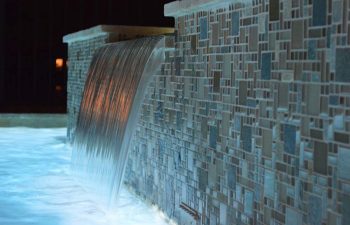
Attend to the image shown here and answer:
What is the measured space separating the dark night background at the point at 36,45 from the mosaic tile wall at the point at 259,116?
36.2 feet

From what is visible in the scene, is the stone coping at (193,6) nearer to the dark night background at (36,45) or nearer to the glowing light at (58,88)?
the dark night background at (36,45)

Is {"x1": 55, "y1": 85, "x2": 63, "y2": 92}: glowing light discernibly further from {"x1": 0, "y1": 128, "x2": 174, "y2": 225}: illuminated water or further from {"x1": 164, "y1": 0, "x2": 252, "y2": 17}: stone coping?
{"x1": 164, "y1": 0, "x2": 252, "y2": 17}: stone coping

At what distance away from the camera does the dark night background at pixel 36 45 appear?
15.1 metres

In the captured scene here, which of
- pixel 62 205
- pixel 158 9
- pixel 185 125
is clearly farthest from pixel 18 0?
pixel 185 125

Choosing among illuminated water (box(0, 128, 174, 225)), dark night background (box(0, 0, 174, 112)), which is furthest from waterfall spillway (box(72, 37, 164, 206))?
dark night background (box(0, 0, 174, 112))

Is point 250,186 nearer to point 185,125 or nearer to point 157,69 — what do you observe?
point 185,125

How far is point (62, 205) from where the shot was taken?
5180mm

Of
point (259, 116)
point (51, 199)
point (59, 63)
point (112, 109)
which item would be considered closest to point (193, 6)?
point (259, 116)

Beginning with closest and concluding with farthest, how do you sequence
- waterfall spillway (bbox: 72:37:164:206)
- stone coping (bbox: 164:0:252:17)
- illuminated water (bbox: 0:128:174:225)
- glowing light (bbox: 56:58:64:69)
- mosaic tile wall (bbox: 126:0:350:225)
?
1. mosaic tile wall (bbox: 126:0:350:225)
2. stone coping (bbox: 164:0:252:17)
3. illuminated water (bbox: 0:128:174:225)
4. waterfall spillway (bbox: 72:37:164:206)
5. glowing light (bbox: 56:58:64:69)

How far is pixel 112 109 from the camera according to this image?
5.85 meters

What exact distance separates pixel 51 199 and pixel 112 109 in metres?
1.02

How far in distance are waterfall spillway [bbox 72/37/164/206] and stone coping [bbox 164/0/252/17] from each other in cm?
29

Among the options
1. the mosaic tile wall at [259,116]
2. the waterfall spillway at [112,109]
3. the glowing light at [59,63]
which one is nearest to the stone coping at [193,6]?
the mosaic tile wall at [259,116]

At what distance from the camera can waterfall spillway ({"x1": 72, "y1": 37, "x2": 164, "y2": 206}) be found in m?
5.16
